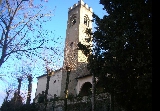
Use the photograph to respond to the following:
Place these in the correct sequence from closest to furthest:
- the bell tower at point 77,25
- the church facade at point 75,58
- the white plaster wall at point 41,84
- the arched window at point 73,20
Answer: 1. the church facade at point 75,58
2. the bell tower at point 77,25
3. the arched window at point 73,20
4. the white plaster wall at point 41,84

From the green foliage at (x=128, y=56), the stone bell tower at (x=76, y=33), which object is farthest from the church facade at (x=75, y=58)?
the green foliage at (x=128, y=56)

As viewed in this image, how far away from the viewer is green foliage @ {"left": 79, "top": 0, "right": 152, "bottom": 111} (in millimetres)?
11539

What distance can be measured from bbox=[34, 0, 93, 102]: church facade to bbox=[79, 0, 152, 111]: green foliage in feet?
47.7

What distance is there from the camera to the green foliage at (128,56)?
11539 mm

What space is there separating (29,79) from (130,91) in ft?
98.4

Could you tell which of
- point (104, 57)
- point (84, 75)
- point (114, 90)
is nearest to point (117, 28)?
point (104, 57)

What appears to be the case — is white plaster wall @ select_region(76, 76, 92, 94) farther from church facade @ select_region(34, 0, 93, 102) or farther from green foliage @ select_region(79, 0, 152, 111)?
green foliage @ select_region(79, 0, 152, 111)

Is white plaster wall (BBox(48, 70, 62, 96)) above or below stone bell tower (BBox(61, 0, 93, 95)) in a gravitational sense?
below

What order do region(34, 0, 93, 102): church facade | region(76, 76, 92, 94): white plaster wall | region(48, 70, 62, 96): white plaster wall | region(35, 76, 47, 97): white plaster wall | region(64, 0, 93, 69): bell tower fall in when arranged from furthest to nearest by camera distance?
region(35, 76, 47, 97): white plaster wall, region(48, 70, 62, 96): white plaster wall, region(64, 0, 93, 69): bell tower, region(34, 0, 93, 102): church facade, region(76, 76, 92, 94): white plaster wall

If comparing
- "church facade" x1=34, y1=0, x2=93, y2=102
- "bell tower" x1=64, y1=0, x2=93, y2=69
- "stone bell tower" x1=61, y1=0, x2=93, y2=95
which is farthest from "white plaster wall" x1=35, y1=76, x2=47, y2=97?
"bell tower" x1=64, y1=0, x2=93, y2=69

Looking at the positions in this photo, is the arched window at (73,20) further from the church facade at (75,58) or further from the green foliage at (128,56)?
the green foliage at (128,56)

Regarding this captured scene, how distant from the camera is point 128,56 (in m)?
12.3

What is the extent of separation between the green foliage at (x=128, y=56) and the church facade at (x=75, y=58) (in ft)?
47.7

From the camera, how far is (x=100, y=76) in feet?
45.9
